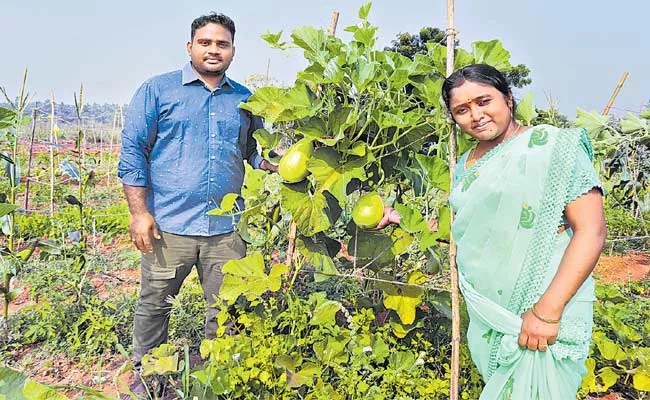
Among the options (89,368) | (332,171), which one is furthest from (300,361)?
(89,368)

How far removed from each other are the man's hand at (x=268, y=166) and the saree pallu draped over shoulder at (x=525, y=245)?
1112mm

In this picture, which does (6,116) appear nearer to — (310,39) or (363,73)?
(310,39)

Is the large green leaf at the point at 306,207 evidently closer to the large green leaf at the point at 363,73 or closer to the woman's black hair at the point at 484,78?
the large green leaf at the point at 363,73

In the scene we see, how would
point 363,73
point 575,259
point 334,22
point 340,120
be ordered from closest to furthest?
point 575,259 < point 363,73 < point 340,120 < point 334,22

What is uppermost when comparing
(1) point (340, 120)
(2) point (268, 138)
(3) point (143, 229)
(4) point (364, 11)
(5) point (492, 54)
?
(4) point (364, 11)

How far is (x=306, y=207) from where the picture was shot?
6.45ft

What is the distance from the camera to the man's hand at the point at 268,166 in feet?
8.18

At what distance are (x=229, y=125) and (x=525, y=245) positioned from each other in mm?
1450

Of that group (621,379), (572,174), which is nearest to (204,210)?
(572,174)

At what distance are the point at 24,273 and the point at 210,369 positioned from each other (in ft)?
8.97

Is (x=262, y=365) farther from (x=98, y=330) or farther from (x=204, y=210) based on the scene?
(x=98, y=330)

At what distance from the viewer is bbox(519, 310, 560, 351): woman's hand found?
4.63 ft

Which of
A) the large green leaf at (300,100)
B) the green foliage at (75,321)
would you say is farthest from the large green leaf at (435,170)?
the green foliage at (75,321)

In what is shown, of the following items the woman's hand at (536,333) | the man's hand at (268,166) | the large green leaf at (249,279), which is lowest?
the large green leaf at (249,279)
